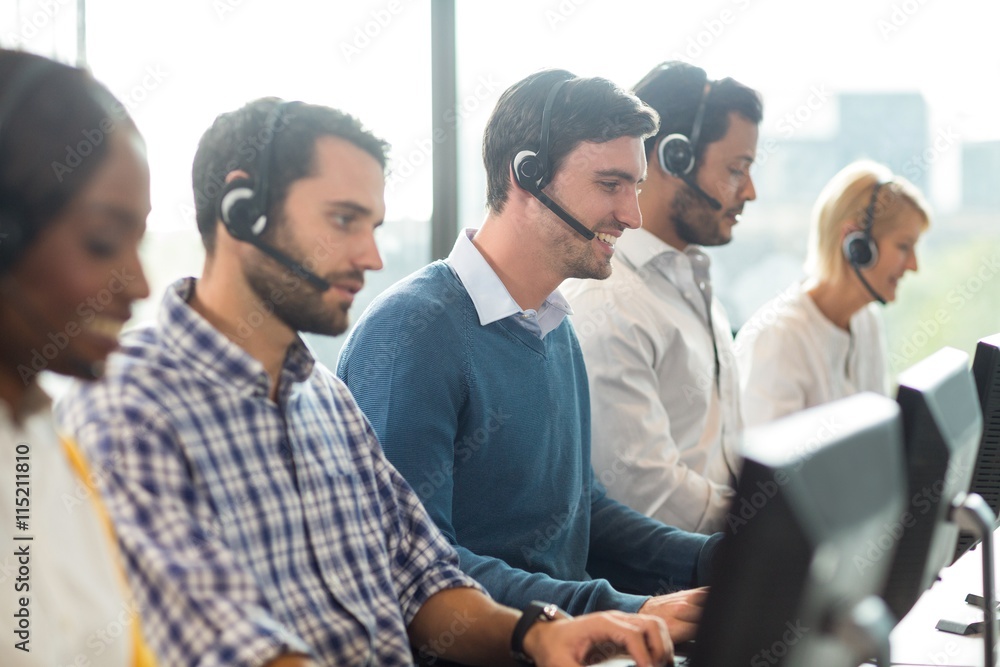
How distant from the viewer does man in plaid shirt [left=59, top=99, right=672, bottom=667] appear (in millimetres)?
964

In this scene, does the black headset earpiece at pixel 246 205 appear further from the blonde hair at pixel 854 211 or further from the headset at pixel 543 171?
the blonde hair at pixel 854 211

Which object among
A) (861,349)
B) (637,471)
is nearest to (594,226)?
(637,471)

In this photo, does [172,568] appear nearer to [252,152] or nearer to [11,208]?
[11,208]

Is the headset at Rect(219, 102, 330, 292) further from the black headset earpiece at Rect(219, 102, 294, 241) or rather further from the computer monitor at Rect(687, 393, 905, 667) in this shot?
the computer monitor at Rect(687, 393, 905, 667)

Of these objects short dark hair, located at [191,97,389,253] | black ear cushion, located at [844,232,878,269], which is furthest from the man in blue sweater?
black ear cushion, located at [844,232,878,269]

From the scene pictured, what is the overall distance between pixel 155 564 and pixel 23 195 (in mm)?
367

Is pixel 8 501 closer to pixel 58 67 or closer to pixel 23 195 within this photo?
pixel 23 195

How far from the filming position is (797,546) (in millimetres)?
642

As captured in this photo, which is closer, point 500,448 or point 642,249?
point 500,448

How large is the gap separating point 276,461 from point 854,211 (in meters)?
2.28

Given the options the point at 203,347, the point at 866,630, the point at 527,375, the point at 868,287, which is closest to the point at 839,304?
the point at 868,287

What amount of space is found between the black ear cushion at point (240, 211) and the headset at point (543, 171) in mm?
703

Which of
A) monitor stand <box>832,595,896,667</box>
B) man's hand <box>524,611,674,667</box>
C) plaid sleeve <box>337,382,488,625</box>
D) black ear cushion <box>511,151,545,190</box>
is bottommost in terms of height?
man's hand <box>524,611,674,667</box>

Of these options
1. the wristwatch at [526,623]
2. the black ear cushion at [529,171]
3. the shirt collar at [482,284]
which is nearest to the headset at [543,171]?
the black ear cushion at [529,171]
